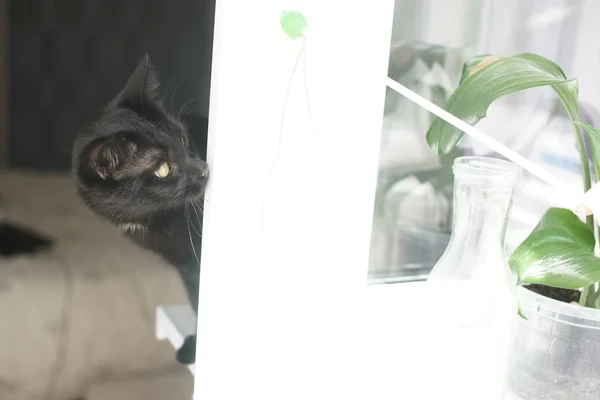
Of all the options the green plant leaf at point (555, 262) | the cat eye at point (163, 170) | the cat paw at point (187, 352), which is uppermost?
the cat eye at point (163, 170)

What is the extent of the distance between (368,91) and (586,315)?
0.30 m

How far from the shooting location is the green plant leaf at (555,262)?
0.48 meters

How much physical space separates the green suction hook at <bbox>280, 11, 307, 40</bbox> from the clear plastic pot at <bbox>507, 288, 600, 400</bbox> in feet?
1.14

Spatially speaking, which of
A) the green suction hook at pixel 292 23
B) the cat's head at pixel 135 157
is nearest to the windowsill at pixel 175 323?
the cat's head at pixel 135 157

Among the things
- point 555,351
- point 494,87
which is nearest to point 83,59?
point 494,87

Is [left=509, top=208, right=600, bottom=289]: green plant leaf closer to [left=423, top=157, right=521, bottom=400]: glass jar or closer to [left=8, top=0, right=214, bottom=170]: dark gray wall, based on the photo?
[left=423, top=157, right=521, bottom=400]: glass jar

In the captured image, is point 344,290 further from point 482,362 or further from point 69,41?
point 69,41

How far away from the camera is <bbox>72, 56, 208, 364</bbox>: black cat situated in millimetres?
604

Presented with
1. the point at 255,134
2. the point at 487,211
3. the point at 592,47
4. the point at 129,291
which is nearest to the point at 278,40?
the point at 255,134

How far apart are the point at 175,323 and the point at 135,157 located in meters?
0.20

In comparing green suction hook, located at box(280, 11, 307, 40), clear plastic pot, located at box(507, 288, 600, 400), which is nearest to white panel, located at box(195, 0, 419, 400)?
green suction hook, located at box(280, 11, 307, 40)

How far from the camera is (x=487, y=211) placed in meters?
0.51

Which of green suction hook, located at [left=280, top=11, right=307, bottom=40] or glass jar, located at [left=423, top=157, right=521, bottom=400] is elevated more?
green suction hook, located at [left=280, top=11, right=307, bottom=40]

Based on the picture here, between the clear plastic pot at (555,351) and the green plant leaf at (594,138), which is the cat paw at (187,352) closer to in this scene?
the clear plastic pot at (555,351)
